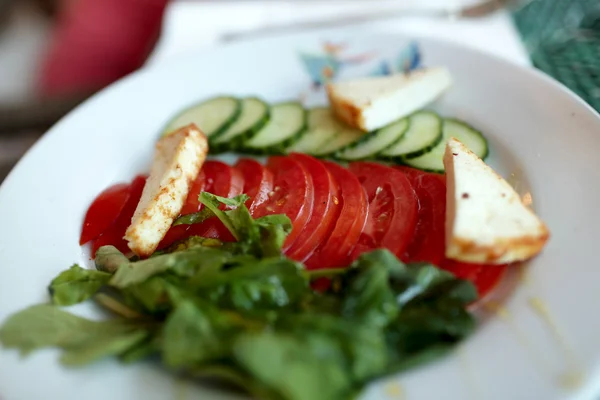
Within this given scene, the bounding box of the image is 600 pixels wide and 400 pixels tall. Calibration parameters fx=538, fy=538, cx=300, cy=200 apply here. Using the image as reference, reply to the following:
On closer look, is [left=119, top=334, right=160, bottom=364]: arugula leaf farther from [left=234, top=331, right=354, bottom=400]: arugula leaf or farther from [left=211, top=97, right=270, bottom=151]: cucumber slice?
[left=211, top=97, right=270, bottom=151]: cucumber slice

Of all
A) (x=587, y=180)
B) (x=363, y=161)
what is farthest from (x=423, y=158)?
(x=587, y=180)

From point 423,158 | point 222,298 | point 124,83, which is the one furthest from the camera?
point 124,83

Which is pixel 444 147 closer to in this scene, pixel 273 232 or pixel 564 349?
pixel 273 232

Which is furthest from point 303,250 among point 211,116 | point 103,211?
point 211,116

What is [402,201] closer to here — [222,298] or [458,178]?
[458,178]

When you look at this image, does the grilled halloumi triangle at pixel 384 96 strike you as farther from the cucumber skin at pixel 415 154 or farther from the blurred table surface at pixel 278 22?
the blurred table surface at pixel 278 22

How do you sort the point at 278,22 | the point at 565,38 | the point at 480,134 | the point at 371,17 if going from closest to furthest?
the point at 480,134
the point at 565,38
the point at 371,17
the point at 278,22
